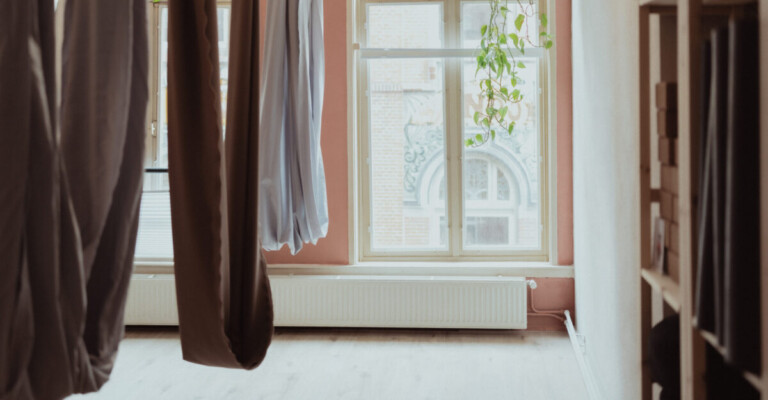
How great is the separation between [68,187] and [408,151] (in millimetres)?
3422

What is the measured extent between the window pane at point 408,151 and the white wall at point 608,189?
0.89m

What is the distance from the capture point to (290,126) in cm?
312

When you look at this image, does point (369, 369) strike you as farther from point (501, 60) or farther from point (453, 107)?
point (501, 60)

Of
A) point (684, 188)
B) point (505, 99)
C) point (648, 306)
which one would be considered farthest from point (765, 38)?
point (505, 99)

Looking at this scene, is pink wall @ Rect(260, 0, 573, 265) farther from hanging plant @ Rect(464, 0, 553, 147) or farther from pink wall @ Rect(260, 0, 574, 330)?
hanging plant @ Rect(464, 0, 553, 147)

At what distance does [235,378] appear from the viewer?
3.59 metres

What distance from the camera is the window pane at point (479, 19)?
450cm

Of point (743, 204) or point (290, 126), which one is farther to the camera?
point (290, 126)

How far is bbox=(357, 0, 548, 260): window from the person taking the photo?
4.52 m

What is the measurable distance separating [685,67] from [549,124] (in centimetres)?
331

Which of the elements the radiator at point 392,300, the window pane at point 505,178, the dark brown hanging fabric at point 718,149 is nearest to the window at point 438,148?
the window pane at point 505,178

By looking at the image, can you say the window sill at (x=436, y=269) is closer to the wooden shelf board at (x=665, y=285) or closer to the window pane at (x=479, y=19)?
the window pane at (x=479, y=19)

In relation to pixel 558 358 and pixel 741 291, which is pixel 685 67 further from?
pixel 558 358

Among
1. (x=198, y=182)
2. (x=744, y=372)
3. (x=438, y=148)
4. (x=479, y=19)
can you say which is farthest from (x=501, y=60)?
(x=744, y=372)
